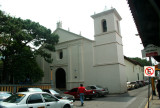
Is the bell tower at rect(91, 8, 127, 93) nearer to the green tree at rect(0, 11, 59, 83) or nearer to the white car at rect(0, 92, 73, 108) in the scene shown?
the green tree at rect(0, 11, 59, 83)

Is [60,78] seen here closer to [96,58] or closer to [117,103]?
[96,58]

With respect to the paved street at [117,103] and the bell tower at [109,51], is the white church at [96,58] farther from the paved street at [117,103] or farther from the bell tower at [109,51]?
the paved street at [117,103]

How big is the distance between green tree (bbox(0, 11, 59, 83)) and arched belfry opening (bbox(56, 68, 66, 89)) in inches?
171

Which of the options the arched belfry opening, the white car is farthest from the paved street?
the arched belfry opening

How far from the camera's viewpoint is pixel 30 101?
22.4 ft

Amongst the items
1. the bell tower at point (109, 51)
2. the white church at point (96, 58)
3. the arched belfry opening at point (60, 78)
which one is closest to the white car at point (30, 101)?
the white church at point (96, 58)

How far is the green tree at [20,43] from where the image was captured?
686 inches

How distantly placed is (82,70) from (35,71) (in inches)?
304

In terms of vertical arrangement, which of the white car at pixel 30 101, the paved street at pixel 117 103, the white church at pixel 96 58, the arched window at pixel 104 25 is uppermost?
the arched window at pixel 104 25

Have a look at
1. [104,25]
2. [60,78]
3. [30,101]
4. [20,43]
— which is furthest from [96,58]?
[30,101]

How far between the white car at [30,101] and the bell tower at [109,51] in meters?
14.8

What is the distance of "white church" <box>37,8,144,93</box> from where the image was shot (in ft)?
72.4

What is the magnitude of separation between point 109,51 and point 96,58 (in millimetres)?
2427

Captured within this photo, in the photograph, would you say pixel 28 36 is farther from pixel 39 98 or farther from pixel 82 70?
pixel 39 98
